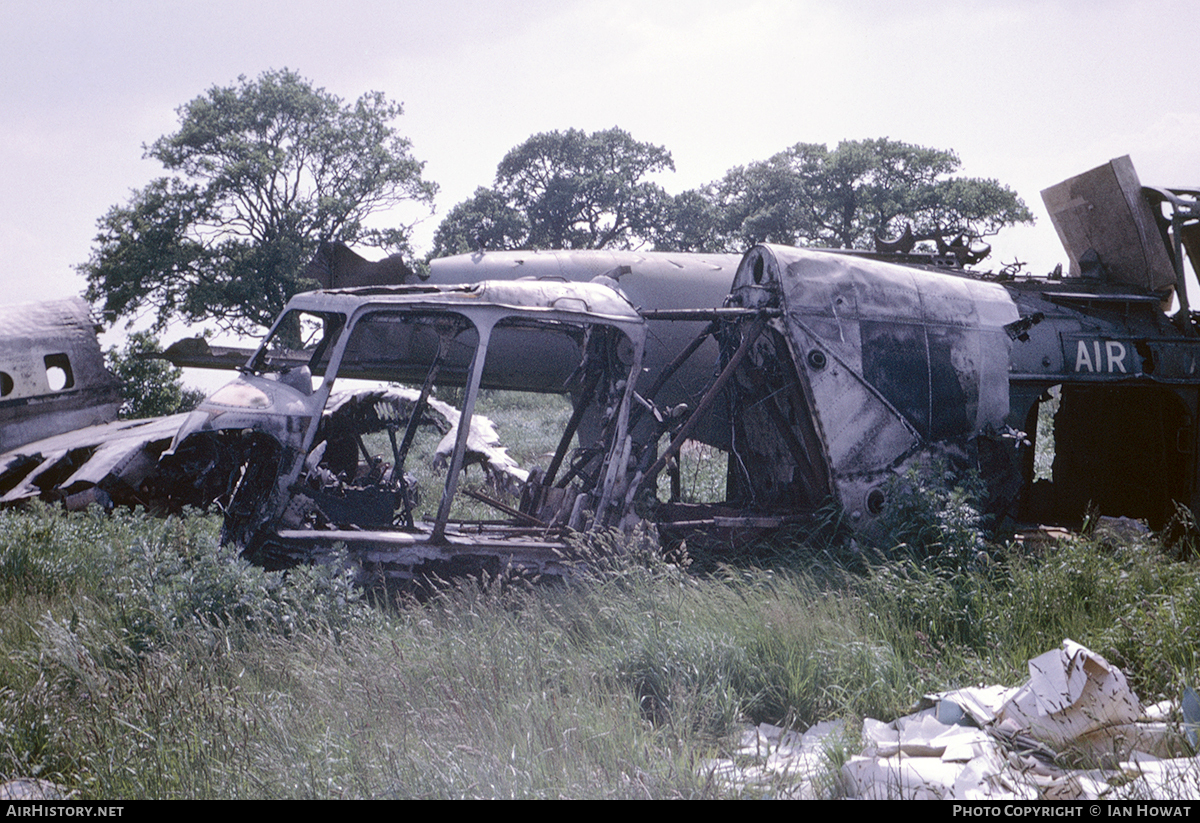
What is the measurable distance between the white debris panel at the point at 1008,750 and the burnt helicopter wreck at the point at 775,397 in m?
2.13

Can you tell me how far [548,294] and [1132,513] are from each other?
6677mm

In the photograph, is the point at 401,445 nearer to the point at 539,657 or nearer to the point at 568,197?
the point at 539,657

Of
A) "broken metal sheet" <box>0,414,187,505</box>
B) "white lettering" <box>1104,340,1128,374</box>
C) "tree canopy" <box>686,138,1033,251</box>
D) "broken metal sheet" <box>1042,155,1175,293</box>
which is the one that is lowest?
"white lettering" <box>1104,340,1128,374</box>

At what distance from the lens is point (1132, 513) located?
7.99 metres

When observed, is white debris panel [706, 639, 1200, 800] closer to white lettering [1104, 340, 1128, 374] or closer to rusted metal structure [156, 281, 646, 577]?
rusted metal structure [156, 281, 646, 577]

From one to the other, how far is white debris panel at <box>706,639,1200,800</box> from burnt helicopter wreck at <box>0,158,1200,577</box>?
→ 7.00 feet

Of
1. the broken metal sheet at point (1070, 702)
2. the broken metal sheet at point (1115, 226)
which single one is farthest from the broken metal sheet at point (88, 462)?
the broken metal sheet at point (1115, 226)

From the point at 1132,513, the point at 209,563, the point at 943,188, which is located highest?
the point at 943,188

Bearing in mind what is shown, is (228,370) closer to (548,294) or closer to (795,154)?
(548,294)

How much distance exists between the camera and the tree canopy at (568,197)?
4019cm

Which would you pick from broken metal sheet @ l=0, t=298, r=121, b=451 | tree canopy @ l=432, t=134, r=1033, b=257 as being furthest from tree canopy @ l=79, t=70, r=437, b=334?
broken metal sheet @ l=0, t=298, r=121, b=451

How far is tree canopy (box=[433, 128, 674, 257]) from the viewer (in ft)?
132

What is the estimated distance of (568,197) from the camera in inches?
1623

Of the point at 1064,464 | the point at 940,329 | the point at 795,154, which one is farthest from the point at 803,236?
the point at 940,329
